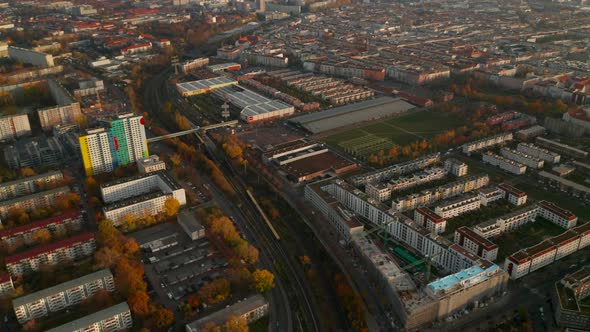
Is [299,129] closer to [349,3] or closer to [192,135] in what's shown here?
[192,135]

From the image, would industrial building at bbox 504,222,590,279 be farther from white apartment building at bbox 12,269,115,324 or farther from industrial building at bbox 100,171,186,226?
white apartment building at bbox 12,269,115,324

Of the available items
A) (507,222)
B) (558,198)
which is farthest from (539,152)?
(507,222)

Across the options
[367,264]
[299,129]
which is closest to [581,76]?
[299,129]

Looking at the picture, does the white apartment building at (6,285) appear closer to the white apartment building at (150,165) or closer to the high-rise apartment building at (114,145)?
the white apartment building at (150,165)

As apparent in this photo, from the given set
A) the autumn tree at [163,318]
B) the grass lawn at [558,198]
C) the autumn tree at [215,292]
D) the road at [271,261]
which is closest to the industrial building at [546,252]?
the grass lawn at [558,198]

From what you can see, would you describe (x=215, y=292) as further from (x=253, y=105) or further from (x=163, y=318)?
(x=253, y=105)

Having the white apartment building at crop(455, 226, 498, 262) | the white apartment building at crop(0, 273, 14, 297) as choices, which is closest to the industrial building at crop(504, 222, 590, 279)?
the white apartment building at crop(455, 226, 498, 262)
